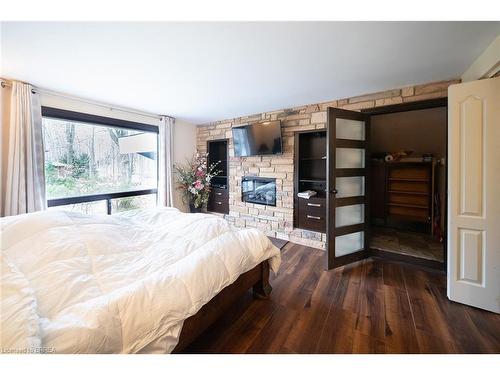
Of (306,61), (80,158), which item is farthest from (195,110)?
(306,61)

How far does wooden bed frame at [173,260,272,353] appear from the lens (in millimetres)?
1197

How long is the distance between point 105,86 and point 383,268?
4210 millimetres

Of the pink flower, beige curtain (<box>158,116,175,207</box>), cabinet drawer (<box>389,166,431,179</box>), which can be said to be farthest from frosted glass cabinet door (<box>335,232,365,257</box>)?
beige curtain (<box>158,116,175,207</box>)

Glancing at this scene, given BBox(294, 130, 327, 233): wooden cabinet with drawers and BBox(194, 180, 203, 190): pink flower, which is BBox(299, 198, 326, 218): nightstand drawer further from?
BBox(194, 180, 203, 190): pink flower

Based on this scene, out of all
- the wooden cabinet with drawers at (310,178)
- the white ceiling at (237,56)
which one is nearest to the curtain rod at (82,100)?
the white ceiling at (237,56)

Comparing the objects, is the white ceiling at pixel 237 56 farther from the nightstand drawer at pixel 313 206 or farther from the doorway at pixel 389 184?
the nightstand drawer at pixel 313 206

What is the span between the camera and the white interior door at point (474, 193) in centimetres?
170

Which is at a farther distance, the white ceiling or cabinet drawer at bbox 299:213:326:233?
cabinet drawer at bbox 299:213:326:233

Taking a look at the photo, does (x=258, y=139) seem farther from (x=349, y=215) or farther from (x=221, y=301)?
(x=221, y=301)

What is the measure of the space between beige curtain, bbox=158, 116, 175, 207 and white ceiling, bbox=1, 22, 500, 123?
3.47ft

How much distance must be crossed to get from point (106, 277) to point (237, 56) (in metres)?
1.98

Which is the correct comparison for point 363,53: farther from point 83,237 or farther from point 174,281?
point 83,237

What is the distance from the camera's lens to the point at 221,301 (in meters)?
1.45
